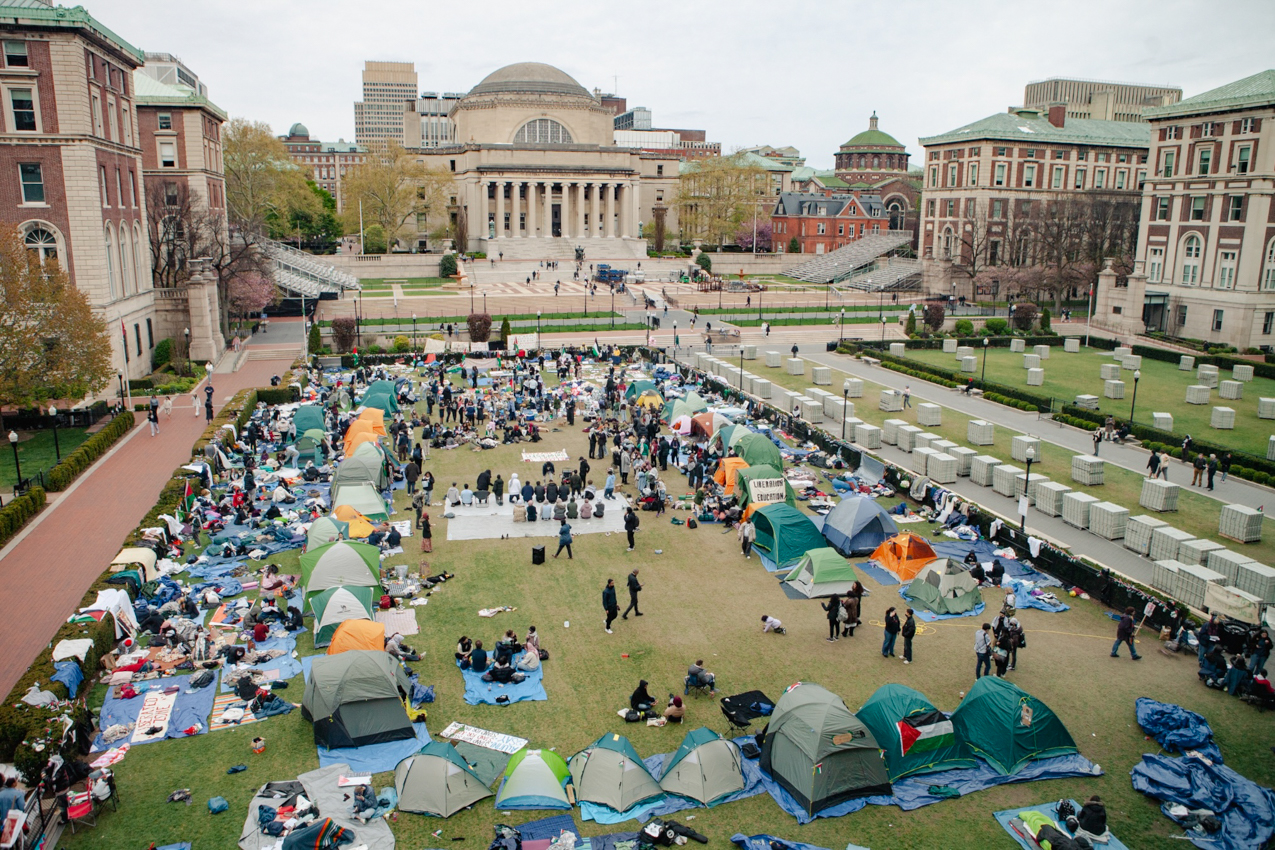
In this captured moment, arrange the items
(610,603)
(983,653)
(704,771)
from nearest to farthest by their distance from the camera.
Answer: (704,771)
(983,653)
(610,603)

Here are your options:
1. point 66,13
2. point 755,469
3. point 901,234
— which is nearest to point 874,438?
point 755,469

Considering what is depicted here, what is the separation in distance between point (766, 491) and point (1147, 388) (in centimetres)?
3213

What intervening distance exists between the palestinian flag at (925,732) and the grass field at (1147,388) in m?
28.0

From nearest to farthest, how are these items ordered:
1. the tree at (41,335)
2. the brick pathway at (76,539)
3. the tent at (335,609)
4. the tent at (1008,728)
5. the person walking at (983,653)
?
the tent at (1008,728) < the person walking at (983,653) < the tent at (335,609) < the brick pathway at (76,539) < the tree at (41,335)

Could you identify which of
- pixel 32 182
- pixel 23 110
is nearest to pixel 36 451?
pixel 32 182

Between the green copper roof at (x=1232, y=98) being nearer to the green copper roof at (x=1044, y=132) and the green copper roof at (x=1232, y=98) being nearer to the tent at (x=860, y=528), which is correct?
the green copper roof at (x=1044, y=132)

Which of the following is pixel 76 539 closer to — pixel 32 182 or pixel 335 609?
pixel 335 609

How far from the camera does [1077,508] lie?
27000 mm

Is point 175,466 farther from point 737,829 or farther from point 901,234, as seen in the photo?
point 901,234

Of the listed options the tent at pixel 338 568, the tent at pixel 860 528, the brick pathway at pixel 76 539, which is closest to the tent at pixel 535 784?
the tent at pixel 338 568

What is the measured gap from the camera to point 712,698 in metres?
17.5

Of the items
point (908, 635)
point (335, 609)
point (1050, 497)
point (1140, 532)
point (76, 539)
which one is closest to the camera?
point (908, 635)

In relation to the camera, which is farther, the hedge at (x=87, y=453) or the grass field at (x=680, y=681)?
the hedge at (x=87, y=453)

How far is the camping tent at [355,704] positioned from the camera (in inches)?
622
